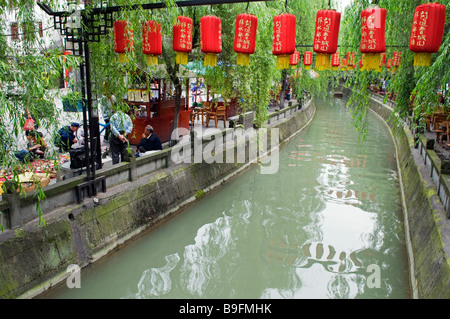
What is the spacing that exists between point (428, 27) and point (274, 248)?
16.9 feet

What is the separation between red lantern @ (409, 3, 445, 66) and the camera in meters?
5.02

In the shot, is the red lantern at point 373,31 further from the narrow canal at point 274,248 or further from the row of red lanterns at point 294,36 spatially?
the narrow canal at point 274,248

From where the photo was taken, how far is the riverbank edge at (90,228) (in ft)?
18.8

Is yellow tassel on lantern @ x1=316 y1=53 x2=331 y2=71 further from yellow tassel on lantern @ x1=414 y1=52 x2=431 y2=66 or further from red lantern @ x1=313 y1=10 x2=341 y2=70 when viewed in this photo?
yellow tassel on lantern @ x1=414 y1=52 x2=431 y2=66

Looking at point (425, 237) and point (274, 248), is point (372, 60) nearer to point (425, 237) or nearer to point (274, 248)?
point (425, 237)

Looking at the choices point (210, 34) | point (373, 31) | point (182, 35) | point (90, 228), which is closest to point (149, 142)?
point (90, 228)

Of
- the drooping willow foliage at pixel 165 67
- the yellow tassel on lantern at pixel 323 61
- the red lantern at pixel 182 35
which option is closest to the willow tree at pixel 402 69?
the drooping willow foliage at pixel 165 67

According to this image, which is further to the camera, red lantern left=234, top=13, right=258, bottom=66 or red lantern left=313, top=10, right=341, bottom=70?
red lantern left=234, top=13, right=258, bottom=66

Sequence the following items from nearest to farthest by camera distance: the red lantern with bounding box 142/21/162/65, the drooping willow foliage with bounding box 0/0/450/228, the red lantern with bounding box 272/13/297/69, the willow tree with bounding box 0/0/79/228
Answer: the willow tree with bounding box 0/0/79/228, the drooping willow foliage with bounding box 0/0/450/228, the red lantern with bounding box 272/13/297/69, the red lantern with bounding box 142/21/162/65

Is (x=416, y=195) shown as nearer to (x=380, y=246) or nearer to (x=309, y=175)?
(x=380, y=246)

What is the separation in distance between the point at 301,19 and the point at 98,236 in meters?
18.1

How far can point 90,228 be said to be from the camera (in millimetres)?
7121

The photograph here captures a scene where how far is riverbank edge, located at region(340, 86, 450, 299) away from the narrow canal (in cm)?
34

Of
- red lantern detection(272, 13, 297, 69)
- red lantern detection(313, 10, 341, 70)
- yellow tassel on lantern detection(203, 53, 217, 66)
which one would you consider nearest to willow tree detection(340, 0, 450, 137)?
red lantern detection(313, 10, 341, 70)
